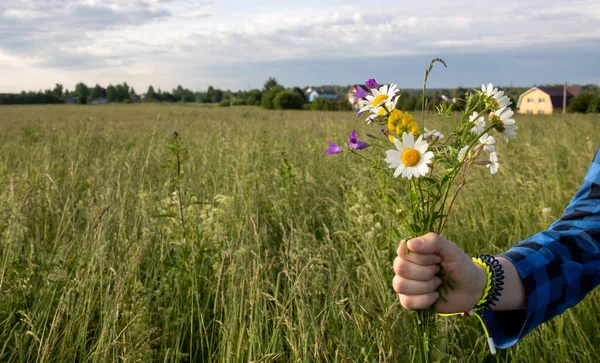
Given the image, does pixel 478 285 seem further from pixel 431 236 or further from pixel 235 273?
pixel 235 273

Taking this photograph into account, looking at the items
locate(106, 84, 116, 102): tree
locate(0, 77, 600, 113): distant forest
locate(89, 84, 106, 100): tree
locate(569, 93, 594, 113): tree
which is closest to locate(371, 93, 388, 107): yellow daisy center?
locate(0, 77, 600, 113): distant forest

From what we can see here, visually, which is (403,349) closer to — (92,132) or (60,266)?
(60,266)

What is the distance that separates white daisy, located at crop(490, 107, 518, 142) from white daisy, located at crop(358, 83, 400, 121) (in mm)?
195

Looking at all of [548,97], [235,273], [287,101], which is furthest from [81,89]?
[235,273]

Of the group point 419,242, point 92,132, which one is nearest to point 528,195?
point 419,242

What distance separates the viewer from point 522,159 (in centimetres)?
537

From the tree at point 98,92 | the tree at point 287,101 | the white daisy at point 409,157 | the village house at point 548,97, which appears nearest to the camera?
the white daisy at point 409,157

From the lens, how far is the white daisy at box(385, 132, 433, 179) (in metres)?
0.82

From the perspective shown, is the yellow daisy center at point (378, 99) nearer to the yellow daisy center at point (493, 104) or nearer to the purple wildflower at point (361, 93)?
the purple wildflower at point (361, 93)

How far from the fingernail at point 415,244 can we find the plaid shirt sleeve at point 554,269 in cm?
A: 46

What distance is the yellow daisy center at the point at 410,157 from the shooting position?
839 mm

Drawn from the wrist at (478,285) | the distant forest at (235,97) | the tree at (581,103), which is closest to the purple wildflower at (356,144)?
the wrist at (478,285)

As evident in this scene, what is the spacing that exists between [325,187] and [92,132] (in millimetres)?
4040

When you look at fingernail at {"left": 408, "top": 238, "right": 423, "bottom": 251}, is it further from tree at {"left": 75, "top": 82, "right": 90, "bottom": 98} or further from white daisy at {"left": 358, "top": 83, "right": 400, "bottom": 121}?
tree at {"left": 75, "top": 82, "right": 90, "bottom": 98}
